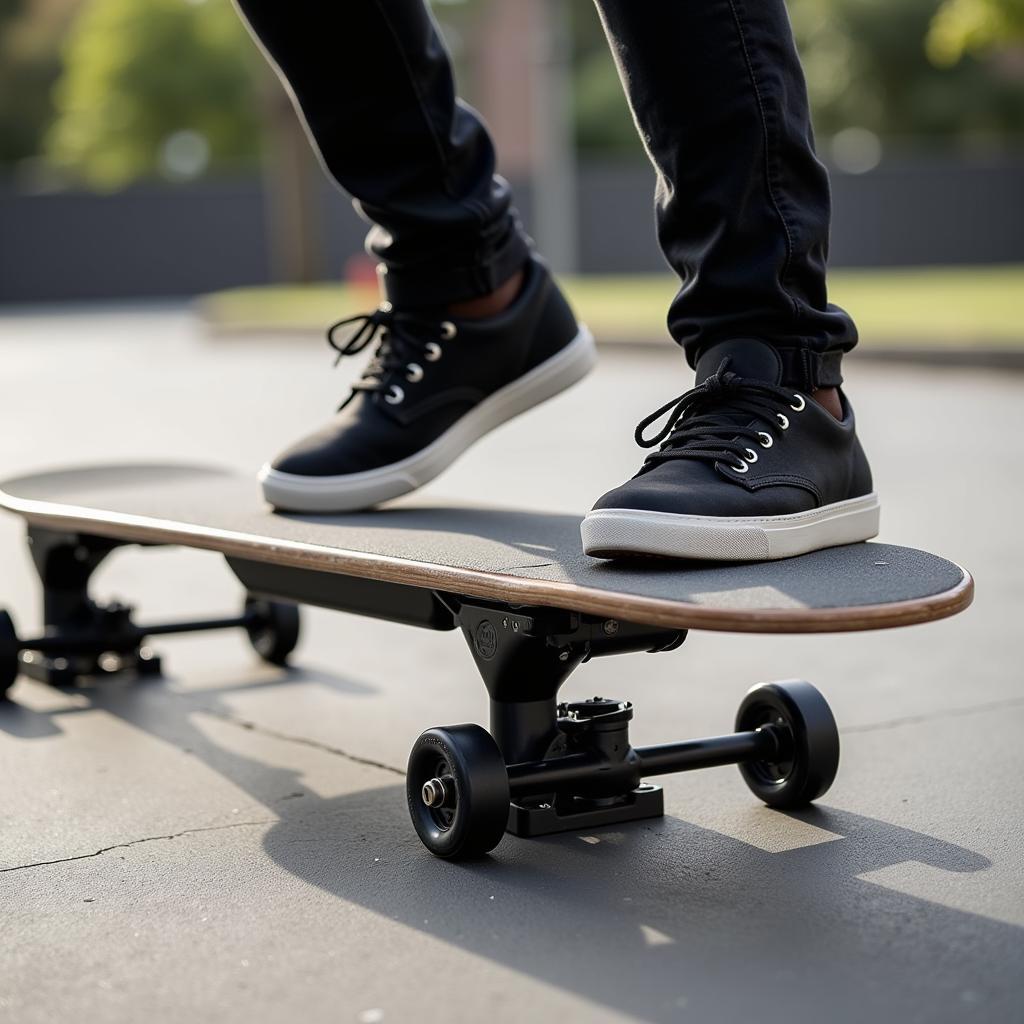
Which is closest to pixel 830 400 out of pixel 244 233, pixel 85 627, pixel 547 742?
pixel 547 742

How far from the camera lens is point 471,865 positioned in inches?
77.0

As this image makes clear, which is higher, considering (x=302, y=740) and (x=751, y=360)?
(x=751, y=360)

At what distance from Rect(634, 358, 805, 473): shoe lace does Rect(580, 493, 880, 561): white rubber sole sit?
10 centimetres

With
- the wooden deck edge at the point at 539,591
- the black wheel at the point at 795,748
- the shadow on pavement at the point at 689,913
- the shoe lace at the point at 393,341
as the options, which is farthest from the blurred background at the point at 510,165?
→ the shadow on pavement at the point at 689,913

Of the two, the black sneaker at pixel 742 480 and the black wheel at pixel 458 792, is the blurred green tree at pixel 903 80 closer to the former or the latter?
the black sneaker at pixel 742 480

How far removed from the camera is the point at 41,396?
Answer: 1015 cm

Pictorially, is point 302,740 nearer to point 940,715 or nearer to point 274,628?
point 274,628

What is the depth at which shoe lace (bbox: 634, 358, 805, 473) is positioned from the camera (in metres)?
1.88

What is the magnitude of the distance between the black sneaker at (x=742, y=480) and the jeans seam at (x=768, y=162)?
0.08 m

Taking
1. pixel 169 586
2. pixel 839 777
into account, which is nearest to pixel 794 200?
pixel 839 777

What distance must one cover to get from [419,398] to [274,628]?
94 centimetres

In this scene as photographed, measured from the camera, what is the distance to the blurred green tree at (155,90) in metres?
45.8

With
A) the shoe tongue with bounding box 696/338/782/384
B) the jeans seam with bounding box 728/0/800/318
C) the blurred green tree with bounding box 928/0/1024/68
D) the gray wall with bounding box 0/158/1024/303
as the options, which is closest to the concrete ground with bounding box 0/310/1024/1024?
the shoe tongue with bounding box 696/338/782/384

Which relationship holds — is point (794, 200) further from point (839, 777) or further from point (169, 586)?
point (169, 586)
